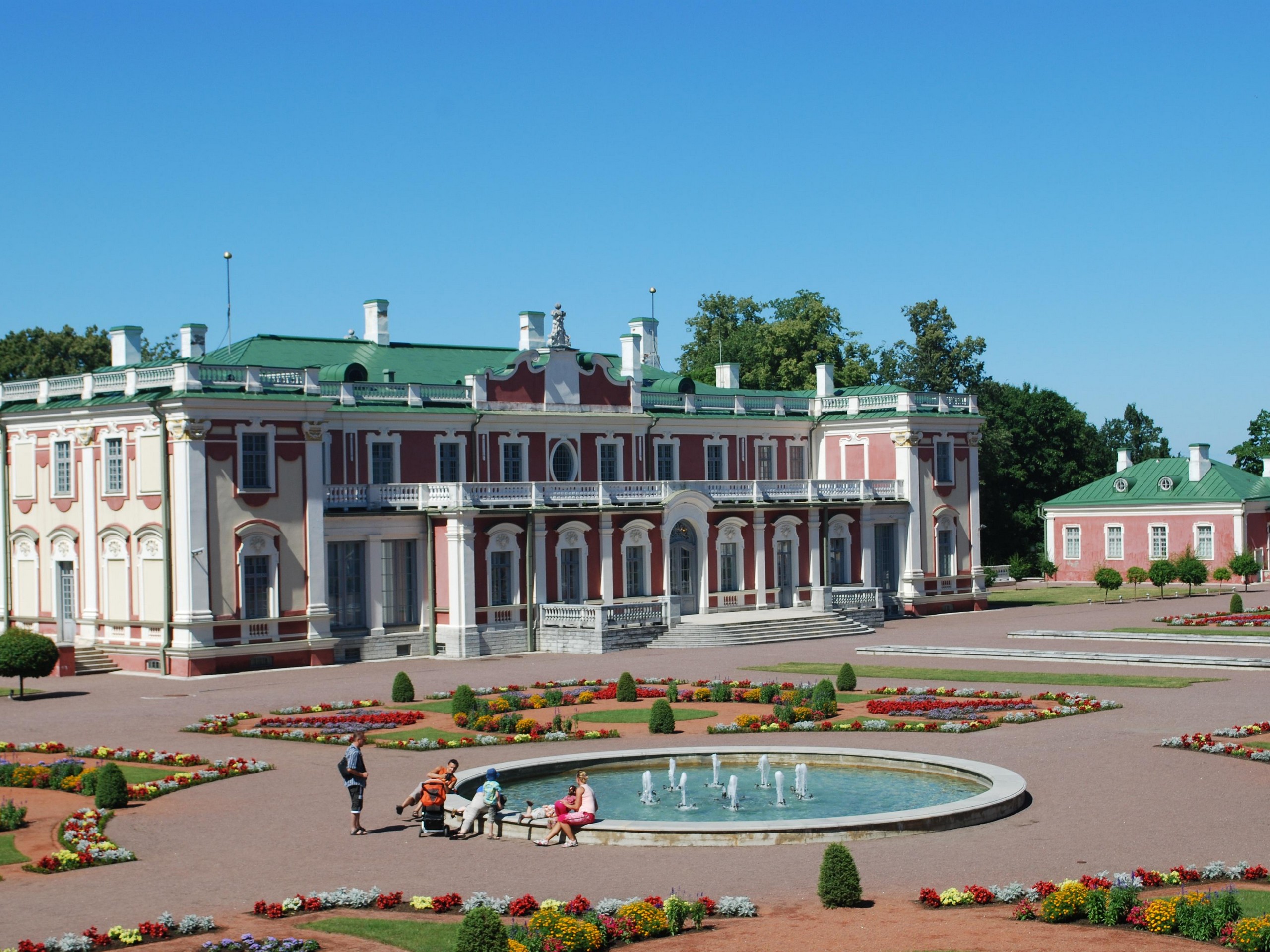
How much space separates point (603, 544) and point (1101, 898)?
121 feet

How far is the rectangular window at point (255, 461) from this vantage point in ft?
147

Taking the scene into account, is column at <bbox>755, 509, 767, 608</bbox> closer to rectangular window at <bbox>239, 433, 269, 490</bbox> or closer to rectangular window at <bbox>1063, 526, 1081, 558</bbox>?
rectangular window at <bbox>239, 433, 269, 490</bbox>

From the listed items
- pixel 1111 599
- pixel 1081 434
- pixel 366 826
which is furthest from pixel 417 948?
pixel 1081 434

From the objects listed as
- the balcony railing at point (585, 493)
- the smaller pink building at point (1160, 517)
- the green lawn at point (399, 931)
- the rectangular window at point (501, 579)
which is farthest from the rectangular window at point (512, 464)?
the smaller pink building at point (1160, 517)

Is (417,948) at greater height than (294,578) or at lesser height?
lesser

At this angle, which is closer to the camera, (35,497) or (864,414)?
(35,497)

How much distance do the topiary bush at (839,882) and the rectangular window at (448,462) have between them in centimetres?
3580

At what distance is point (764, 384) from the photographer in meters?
83.9

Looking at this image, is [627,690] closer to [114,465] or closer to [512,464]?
[512,464]

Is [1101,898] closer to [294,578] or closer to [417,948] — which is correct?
[417,948]

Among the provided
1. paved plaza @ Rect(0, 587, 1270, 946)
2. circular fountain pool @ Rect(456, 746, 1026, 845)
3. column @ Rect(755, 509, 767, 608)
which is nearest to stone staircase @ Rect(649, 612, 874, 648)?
column @ Rect(755, 509, 767, 608)

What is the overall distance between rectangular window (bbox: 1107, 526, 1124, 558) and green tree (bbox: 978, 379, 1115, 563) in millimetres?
7094

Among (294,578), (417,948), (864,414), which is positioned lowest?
(417,948)

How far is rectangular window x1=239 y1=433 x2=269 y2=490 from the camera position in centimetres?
4469
